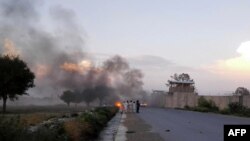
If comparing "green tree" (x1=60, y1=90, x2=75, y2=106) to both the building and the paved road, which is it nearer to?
the building

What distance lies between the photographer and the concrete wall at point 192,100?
239 ft

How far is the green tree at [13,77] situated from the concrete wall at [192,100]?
93.9 ft

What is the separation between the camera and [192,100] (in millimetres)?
105312

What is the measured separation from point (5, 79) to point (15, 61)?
4.13 m

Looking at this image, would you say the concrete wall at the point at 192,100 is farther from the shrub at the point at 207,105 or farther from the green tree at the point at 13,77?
the green tree at the point at 13,77

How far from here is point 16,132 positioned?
35.5 ft

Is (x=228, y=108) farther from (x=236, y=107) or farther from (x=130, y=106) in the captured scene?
(x=130, y=106)

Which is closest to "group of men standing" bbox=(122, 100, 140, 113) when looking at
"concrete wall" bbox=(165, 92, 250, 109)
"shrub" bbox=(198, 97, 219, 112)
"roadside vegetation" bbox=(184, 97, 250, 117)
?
"roadside vegetation" bbox=(184, 97, 250, 117)

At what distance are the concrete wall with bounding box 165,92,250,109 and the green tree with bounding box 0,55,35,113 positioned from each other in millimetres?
28621

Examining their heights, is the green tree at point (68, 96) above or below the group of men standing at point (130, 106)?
above

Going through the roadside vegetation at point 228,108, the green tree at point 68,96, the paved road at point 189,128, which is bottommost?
the paved road at point 189,128

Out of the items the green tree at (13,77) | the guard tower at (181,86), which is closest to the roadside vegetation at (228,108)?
the green tree at (13,77)

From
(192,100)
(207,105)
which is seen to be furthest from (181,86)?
(207,105)

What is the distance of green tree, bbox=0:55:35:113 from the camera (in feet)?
235
